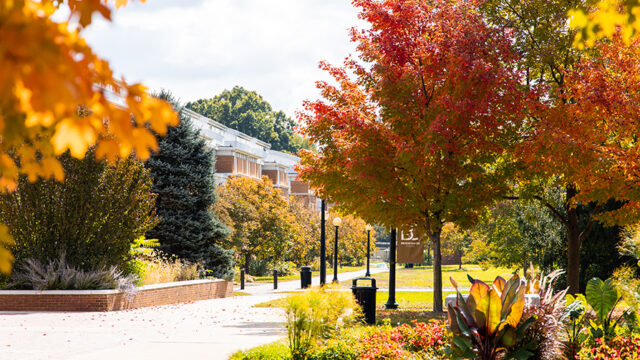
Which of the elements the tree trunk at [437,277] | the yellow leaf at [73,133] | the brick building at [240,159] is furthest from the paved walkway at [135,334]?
the brick building at [240,159]

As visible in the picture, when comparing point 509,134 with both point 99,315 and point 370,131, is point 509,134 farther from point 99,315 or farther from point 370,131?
point 99,315

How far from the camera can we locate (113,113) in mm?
1963

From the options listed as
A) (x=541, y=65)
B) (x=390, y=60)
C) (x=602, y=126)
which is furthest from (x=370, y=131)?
(x=541, y=65)

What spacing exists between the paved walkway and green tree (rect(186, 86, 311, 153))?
123776 mm

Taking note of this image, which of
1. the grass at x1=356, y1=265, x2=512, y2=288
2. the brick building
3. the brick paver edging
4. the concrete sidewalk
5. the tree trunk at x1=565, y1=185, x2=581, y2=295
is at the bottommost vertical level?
the grass at x1=356, y1=265, x2=512, y2=288

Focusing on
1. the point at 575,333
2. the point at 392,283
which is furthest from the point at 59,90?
the point at 392,283

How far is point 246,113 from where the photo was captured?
13888 cm

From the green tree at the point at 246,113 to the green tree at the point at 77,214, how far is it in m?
121

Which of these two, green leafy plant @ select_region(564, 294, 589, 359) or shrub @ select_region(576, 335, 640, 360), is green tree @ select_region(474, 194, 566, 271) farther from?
shrub @ select_region(576, 335, 640, 360)

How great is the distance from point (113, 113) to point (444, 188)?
46.4ft

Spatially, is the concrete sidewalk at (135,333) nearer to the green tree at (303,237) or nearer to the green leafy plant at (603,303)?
the green leafy plant at (603,303)

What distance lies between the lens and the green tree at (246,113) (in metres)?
139

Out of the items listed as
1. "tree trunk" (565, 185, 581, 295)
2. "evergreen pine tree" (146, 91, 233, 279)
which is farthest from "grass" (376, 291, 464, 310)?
"evergreen pine tree" (146, 91, 233, 279)

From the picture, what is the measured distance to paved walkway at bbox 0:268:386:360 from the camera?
9281 millimetres
